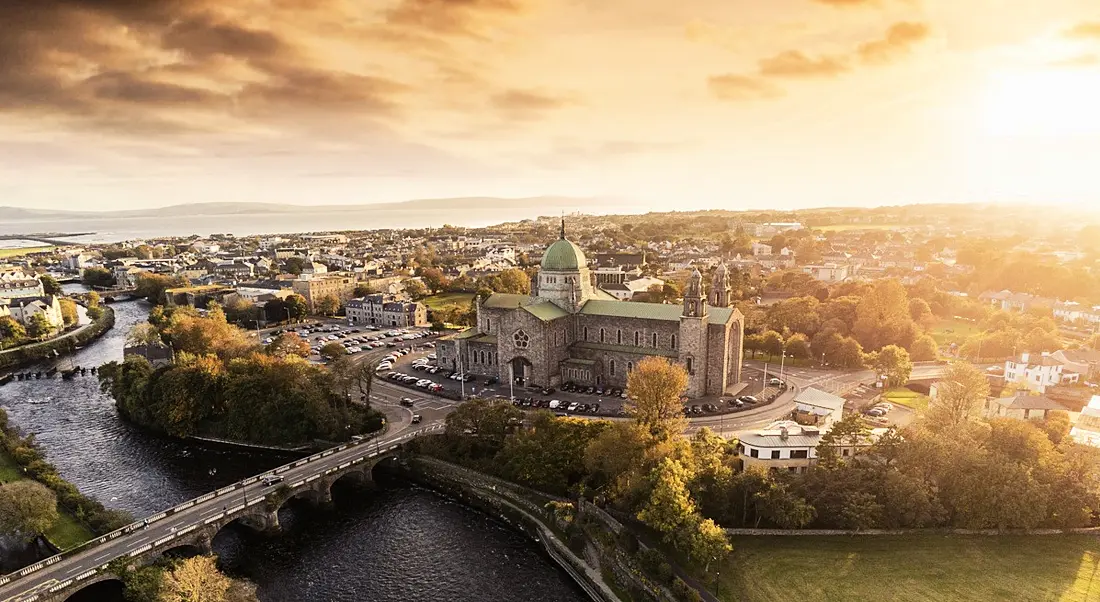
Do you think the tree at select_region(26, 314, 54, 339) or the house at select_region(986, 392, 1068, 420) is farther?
the tree at select_region(26, 314, 54, 339)

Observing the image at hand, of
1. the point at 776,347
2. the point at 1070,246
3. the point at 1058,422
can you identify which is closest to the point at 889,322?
the point at 776,347

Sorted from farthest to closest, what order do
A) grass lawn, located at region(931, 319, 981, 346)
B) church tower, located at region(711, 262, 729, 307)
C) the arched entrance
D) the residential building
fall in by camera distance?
1. the residential building
2. grass lawn, located at region(931, 319, 981, 346)
3. the arched entrance
4. church tower, located at region(711, 262, 729, 307)

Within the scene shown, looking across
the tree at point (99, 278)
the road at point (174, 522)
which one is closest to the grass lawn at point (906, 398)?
the road at point (174, 522)

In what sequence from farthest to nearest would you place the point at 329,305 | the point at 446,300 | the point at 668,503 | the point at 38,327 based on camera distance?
the point at 446,300
the point at 329,305
the point at 38,327
the point at 668,503

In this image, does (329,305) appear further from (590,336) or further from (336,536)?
(336,536)

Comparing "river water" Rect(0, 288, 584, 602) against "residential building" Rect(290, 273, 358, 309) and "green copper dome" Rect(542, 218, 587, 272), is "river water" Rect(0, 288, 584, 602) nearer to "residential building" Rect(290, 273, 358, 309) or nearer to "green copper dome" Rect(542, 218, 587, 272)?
"green copper dome" Rect(542, 218, 587, 272)

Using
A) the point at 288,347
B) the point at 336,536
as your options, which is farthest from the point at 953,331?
the point at 288,347

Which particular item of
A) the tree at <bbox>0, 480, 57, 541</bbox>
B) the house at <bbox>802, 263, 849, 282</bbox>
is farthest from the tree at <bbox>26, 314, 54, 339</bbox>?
the house at <bbox>802, 263, 849, 282</bbox>
